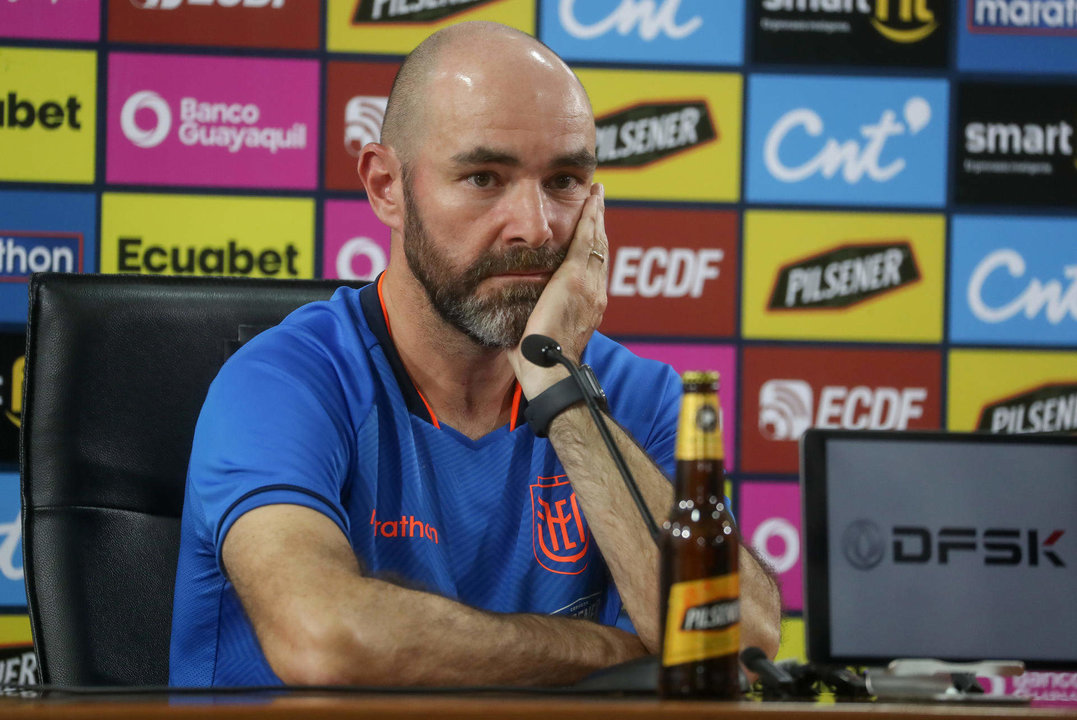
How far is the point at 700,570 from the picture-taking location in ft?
2.31

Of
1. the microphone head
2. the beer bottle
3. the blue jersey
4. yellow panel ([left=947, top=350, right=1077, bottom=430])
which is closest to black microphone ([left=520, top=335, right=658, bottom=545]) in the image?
the microphone head

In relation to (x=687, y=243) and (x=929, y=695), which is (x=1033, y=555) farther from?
(x=687, y=243)

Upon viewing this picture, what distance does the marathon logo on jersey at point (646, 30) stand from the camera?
252cm

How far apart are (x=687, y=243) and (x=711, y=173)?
0.60 feet

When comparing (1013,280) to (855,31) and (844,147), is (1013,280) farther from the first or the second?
(855,31)

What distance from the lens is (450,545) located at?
4.03ft

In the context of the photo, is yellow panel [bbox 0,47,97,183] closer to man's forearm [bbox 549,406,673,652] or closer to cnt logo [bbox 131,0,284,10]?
cnt logo [bbox 131,0,284,10]

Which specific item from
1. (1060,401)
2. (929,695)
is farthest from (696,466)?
(1060,401)

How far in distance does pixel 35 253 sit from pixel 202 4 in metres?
0.70

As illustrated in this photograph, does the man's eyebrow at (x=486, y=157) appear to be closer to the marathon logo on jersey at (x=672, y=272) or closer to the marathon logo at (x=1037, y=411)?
the marathon logo on jersey at (x=672, y=272)

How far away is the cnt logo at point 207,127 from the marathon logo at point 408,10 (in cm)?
31

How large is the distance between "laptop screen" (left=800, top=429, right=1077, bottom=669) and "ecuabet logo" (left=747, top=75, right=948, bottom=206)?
5.79 feet

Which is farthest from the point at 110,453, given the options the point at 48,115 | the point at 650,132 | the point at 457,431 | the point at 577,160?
the point at 650,132

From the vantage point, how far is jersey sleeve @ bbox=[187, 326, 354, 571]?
3.41ft
